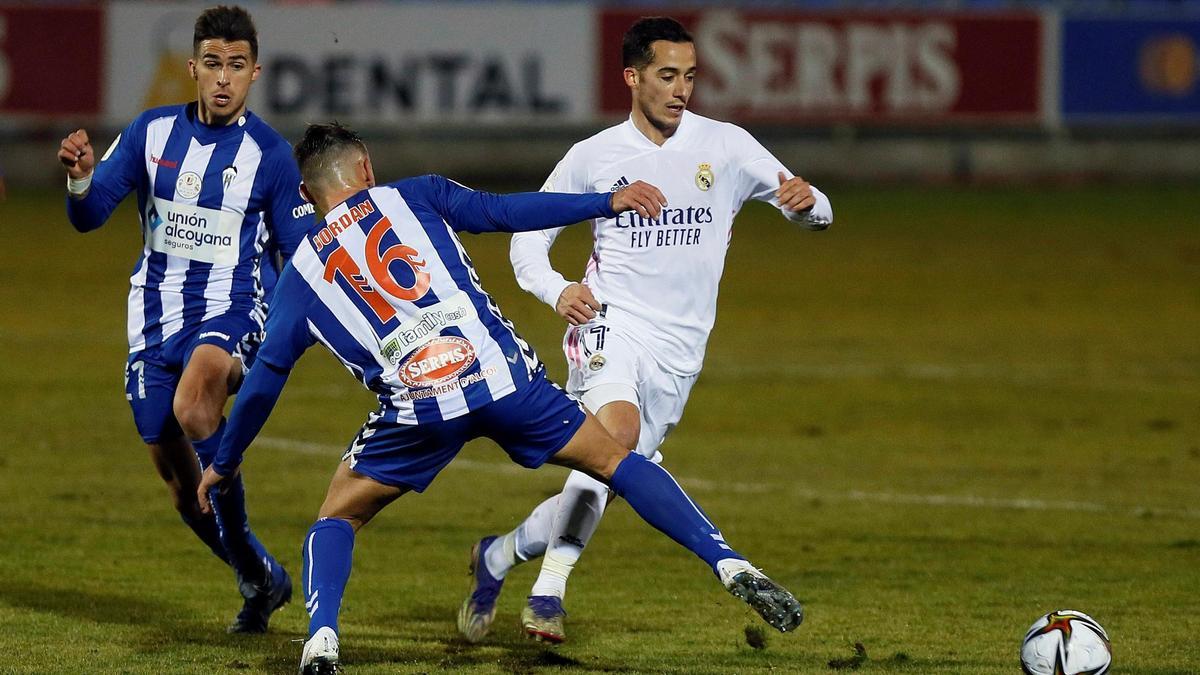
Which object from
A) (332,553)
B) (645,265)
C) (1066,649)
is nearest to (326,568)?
(332,553)

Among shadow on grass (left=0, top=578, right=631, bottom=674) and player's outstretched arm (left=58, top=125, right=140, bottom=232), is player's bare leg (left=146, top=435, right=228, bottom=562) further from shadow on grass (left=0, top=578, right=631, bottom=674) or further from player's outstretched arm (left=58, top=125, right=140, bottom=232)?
player's outstretched arm (left=58, top=125, right=140, bottom=232)

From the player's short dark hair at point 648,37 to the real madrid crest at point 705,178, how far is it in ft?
1.48

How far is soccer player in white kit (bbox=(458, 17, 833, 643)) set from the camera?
21.4 ft

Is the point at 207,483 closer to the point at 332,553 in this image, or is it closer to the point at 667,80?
the point at 332,553

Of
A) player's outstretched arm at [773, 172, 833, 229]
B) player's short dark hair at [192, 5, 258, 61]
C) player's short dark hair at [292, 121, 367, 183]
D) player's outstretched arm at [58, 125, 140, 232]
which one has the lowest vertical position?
player's outstretched arm at [773, 172, 833, 229]

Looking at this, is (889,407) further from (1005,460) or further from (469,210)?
(469,210)

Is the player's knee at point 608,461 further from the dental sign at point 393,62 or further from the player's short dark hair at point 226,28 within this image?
the dental sign at point 393,62

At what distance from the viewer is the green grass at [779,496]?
21.0 feet

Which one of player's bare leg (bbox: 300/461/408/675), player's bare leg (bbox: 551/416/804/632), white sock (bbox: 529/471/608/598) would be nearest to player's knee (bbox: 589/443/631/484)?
player's bare leg (bbox: 551/416/804/632)

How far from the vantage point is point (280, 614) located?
6.97 meters

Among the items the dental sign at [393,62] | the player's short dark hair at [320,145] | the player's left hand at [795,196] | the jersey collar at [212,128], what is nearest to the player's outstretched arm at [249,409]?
the player's short dark hair at [320,145]

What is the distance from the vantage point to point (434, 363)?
5.50m

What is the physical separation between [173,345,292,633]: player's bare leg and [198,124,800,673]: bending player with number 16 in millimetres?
796

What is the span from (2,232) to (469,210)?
1601 cm
